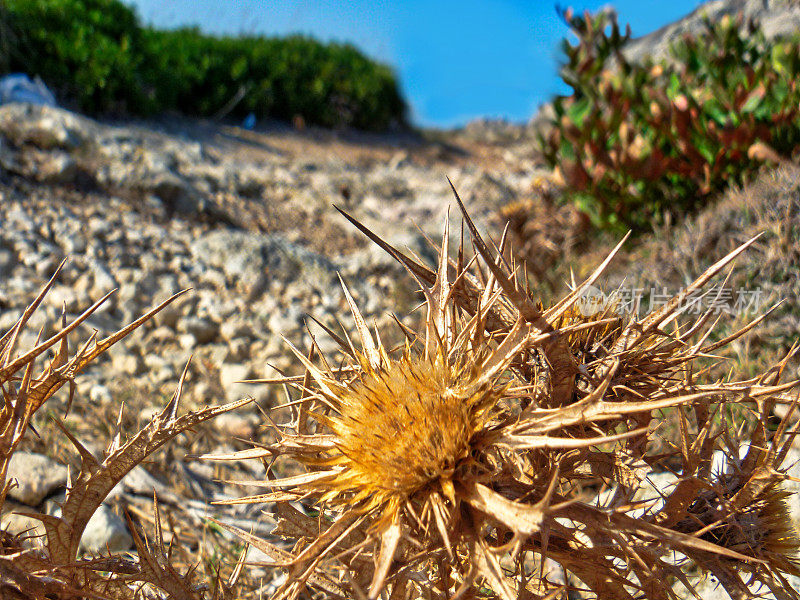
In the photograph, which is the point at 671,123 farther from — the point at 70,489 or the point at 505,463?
the point at 70,489

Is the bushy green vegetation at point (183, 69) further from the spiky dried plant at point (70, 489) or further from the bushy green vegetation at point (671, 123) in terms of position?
the spiky dried plant at point (70, 489)

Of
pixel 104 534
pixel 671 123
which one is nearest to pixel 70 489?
pixel 104 534

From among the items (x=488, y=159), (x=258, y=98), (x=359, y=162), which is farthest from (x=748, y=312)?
(x=258, y=98)

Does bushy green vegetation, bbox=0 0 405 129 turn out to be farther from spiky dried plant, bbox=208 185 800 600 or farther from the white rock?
spiky dried plant, bbox=208 185 800 600

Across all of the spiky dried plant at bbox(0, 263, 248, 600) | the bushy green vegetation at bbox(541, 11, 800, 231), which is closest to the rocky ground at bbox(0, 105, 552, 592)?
the spiky dried plant at bbox(0, 263, 248, 600)

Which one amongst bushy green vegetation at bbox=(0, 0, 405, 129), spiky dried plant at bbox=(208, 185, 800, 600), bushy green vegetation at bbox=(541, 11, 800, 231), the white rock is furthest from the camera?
bushy green vegetation at bbox=(0, 0, 405, 129)

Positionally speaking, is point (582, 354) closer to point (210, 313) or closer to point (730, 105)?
point (210, 313)
